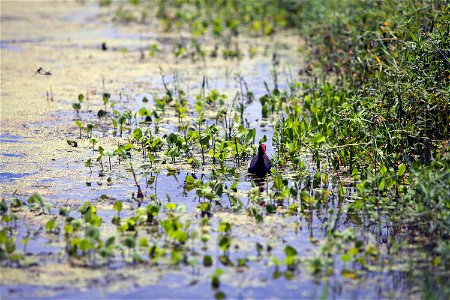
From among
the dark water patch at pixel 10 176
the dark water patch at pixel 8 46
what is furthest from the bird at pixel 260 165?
the dark water patch at pixel 8 46

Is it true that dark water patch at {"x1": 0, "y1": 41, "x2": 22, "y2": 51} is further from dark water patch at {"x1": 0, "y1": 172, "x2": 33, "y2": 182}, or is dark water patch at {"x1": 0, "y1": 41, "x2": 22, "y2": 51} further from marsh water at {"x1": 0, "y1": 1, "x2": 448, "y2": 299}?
dark water patch at {"x1": 0, "y1": 172, "x2": 33, "y2": 182}

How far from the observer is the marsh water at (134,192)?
4.40 m

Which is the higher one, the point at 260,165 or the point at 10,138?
the point at 10,138

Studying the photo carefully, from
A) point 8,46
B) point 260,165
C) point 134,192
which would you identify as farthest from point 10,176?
point 8,46

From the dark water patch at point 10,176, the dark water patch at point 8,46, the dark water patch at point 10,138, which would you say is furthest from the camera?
the dark water patch at point 8,46

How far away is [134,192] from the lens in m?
5.87

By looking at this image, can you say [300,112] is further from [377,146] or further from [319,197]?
[319,197]

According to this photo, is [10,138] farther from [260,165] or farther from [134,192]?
[260,165]

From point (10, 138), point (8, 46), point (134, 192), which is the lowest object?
point (134, 192)

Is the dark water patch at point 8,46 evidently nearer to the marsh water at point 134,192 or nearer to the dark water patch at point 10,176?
the marsh water at point 134,192

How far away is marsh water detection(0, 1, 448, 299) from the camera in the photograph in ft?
14.4

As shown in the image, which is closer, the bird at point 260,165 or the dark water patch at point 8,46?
the bird at point 260,165

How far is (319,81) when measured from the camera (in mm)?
9391

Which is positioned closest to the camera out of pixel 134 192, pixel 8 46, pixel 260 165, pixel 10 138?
pixel 134 192
